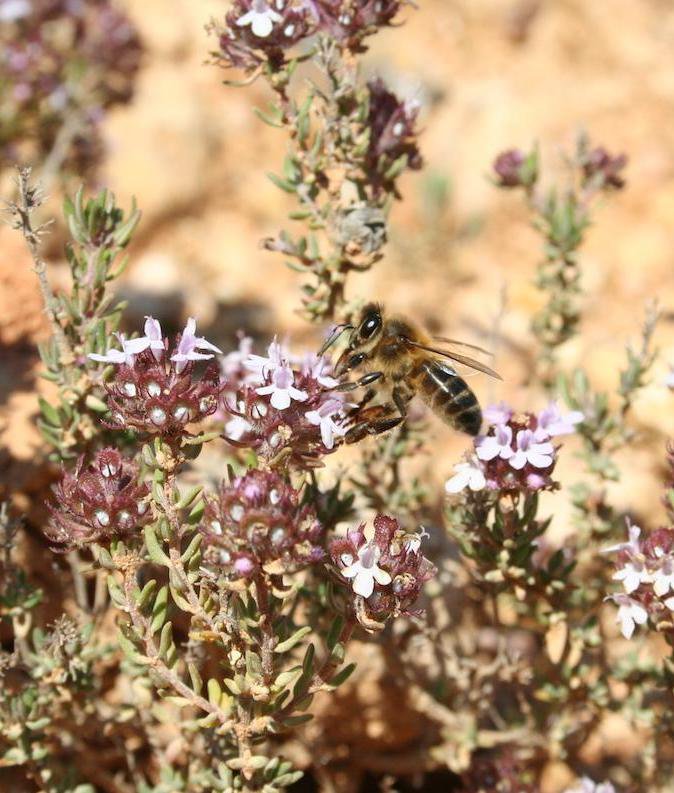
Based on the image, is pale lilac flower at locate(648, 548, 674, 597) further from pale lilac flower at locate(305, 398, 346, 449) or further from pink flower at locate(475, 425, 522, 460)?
pale lilac flower at locate(305, 398, 346, 449)

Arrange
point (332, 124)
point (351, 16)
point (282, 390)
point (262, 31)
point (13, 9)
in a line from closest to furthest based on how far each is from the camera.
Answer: point (282, 390), point (262, 31), point (351, 16), point (332, 124), point (13, 9)

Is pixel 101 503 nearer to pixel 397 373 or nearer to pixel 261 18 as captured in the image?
pixel 397 373

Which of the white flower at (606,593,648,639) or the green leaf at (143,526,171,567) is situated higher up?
the green leaf at (143,526,171,567)

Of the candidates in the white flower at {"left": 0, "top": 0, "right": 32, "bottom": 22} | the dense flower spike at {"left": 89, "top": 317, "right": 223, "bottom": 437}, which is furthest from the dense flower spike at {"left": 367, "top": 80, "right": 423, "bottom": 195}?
the white flower at {"left": 0, "top": 0, "right": 32, "bottom": 22}

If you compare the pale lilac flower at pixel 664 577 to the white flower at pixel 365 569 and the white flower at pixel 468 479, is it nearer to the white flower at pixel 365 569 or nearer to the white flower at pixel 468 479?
the white flower at pixel 468 479

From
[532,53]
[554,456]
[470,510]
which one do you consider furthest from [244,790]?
[532,53]

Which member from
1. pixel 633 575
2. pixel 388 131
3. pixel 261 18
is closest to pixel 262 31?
pixel 261 18
